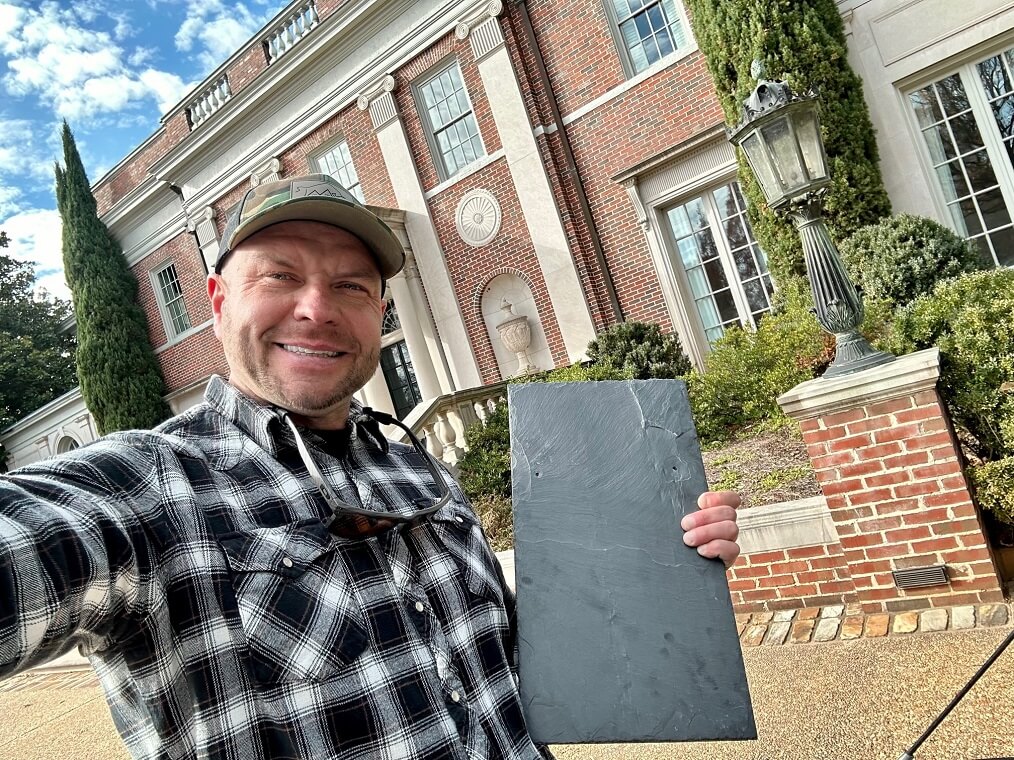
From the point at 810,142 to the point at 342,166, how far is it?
1088 cm

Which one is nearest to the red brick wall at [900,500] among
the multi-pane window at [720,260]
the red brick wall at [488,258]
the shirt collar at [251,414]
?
the shirt collar at [251,414]

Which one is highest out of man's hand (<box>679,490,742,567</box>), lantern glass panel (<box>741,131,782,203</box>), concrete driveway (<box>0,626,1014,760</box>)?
lantern glass panel (<box>741,131,782,203</box>)

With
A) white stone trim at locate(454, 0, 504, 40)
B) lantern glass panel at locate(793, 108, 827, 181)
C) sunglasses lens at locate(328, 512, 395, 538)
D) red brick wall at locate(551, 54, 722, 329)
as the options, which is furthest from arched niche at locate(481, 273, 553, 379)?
sunglasses lens at locate(328, 512, 395, 538)

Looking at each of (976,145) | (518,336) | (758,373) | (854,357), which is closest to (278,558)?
(854,357)

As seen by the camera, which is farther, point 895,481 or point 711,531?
point 895,481

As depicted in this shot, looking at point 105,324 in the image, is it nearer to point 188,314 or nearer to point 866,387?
point 188,314

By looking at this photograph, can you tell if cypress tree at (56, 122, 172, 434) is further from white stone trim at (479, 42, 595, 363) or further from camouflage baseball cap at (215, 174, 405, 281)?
camouflage baseball cap at (215, 174, 405, 281)

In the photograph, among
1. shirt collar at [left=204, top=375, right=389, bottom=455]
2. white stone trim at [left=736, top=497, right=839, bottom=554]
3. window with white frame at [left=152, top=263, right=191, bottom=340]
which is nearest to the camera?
shirt collar at [left=204, top=375, right=389, bottom=455]

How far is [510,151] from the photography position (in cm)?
1079

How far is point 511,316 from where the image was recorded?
11.0 m

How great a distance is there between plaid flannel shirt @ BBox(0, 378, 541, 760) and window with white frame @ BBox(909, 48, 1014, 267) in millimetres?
9110

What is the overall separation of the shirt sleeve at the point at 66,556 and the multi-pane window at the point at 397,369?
1190 centimetres

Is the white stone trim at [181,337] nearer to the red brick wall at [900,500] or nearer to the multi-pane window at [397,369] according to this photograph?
the multi-pane window at [397,369]

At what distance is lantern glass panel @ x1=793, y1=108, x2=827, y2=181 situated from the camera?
4180mm
